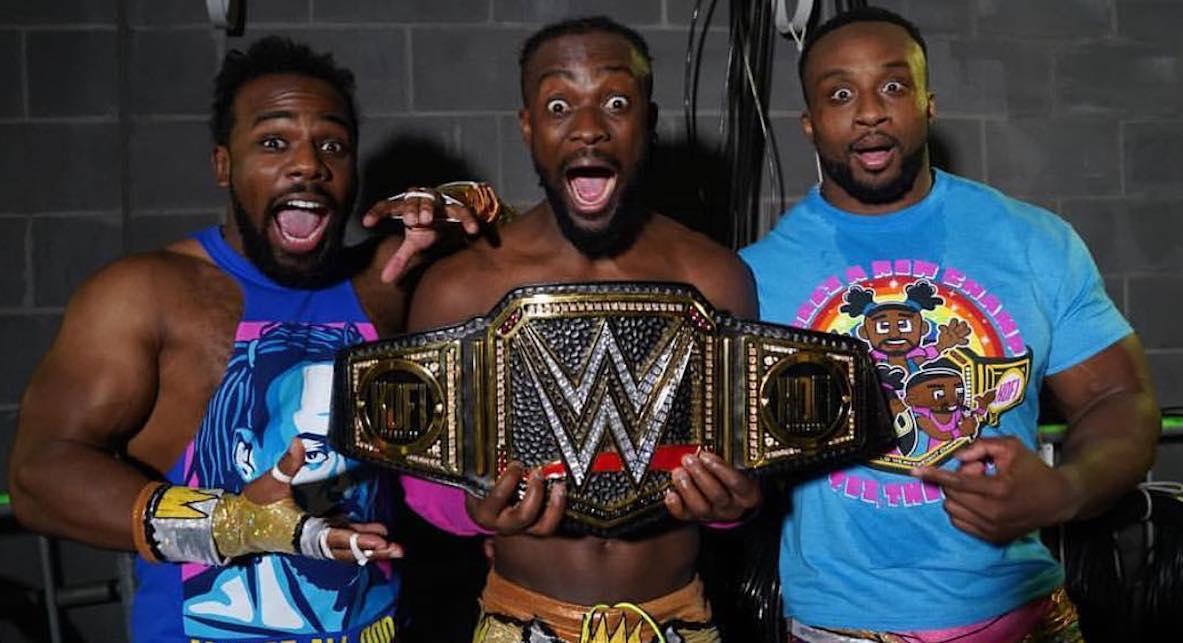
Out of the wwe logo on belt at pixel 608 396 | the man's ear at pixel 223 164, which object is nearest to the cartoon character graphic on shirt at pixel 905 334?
the wwe logo on belt at pixel 608 396

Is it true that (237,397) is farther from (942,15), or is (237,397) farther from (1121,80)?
(1121,80)

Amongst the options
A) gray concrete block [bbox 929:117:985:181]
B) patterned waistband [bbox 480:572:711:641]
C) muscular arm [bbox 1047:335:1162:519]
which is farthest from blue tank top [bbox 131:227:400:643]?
gray concrete block [bbox 929:117:985:181]

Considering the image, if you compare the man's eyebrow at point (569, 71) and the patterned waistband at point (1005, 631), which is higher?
the man's eyebrow at point (569, 71)

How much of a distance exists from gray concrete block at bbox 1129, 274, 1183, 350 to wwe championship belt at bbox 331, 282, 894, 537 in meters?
1.76

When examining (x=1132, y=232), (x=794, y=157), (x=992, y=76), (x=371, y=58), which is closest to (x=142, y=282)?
(x=371, y=58)

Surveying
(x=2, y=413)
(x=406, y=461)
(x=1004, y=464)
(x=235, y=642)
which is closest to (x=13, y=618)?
(x=2, y=413)

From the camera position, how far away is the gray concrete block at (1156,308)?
2.77 meters

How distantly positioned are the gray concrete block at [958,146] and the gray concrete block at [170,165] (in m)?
1.87

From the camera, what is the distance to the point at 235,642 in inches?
57.7

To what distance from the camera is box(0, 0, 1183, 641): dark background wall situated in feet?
7.82

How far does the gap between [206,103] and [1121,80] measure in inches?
95.9

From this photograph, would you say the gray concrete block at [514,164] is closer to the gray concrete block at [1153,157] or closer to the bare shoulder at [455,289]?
the bare shoulder at [455,289]

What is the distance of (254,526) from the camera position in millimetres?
1326

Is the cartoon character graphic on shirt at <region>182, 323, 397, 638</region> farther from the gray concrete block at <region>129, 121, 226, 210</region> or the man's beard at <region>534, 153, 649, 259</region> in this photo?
the gray concrete block at <region>129, 121, 226, 210</region>
